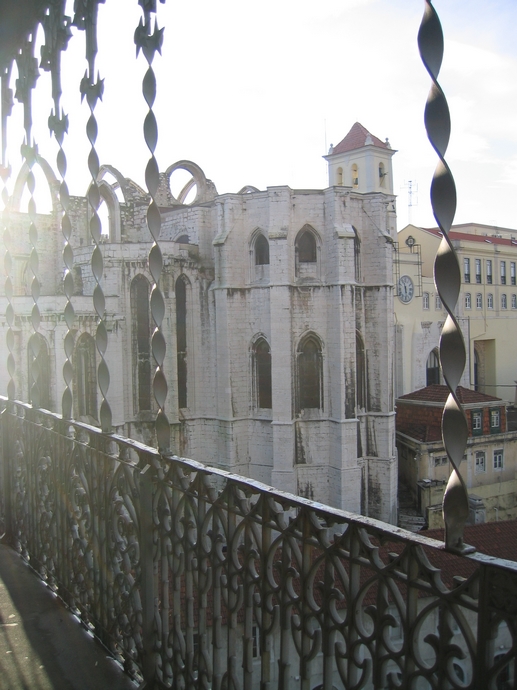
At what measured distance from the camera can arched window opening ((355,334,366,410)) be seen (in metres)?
20.2

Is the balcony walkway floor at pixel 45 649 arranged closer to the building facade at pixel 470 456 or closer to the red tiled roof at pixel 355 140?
the building facade at pixel 470 456

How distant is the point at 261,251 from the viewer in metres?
20.0

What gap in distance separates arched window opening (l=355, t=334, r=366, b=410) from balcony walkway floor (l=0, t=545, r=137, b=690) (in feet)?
55.4

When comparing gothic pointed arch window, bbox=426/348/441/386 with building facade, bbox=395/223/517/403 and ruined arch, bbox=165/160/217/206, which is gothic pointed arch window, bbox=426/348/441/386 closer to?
building facade, bbox=395/223/517/403

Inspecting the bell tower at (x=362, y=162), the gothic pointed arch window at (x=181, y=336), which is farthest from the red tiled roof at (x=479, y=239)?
the gothic pointed arch window at (x=181, y=336)

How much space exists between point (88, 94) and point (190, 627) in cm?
277

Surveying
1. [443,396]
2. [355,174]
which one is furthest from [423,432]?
[355,174]

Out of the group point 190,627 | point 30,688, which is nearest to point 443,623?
point 190,627

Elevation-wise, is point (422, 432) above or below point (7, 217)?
below

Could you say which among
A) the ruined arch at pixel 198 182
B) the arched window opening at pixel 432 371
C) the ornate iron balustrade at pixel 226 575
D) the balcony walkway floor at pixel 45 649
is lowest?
the arched window opening at pixel 432 371

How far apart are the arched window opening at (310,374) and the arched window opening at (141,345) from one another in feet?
15.9

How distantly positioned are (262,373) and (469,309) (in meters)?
19.0

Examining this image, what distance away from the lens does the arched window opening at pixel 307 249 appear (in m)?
19.7

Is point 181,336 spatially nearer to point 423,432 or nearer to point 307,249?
point 307,249
